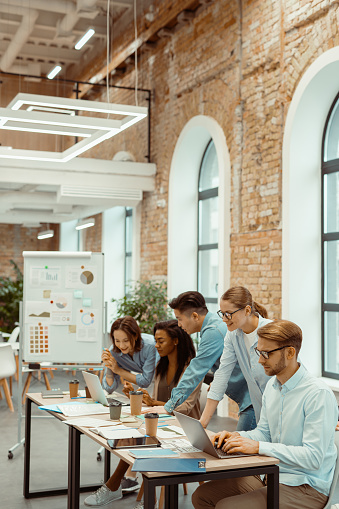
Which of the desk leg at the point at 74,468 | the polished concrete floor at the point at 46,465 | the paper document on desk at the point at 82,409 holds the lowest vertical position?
the polished concrete floor at the point at 46,465

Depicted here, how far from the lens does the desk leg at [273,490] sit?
284 cm

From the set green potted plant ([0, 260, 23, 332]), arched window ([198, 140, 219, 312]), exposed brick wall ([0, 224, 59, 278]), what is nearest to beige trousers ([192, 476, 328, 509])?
arched window ([198, 140, 219, 312])

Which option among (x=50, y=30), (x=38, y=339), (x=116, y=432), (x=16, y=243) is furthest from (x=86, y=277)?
(x=16, y=243)

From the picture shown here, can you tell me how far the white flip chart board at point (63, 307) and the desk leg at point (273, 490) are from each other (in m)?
3.58

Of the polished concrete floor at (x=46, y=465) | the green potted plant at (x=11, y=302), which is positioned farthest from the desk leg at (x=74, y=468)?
the green potted plant at (x=11, y=302)

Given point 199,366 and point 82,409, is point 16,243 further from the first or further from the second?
point 199,366

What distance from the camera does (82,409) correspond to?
159 inches

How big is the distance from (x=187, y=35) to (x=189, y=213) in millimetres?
2514

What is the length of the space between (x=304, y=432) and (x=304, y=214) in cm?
390

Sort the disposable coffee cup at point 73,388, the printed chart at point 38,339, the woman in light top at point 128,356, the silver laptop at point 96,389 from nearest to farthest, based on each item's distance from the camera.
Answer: the silver laptop at point 96,389, the disposable coffee cup at point 73,388, the woman in light top at point 128,356, the printed chart at point 38,339

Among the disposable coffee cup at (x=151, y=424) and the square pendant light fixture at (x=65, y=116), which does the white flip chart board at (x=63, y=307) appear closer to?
the square pendant light fixture at (x=65, y=116)

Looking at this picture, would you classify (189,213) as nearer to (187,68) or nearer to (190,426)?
(187,68)

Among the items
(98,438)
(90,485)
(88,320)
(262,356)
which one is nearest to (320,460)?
(262,356)

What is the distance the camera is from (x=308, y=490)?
2.90 meters
